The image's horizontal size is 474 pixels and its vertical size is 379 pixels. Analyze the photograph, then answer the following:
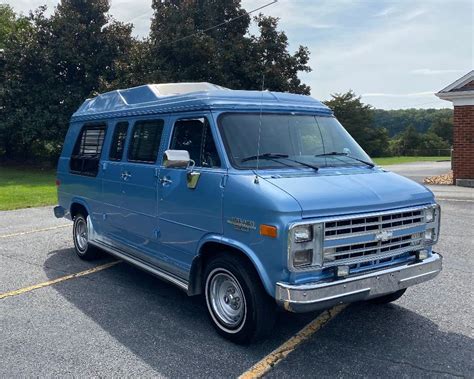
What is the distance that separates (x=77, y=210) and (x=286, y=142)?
13.4 feet

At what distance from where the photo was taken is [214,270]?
4301 millimetres

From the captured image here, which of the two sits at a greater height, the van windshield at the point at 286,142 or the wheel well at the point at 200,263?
the van windshield at the point at 286,142

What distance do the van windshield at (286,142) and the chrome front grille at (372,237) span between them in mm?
824

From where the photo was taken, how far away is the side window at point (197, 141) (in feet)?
14.6

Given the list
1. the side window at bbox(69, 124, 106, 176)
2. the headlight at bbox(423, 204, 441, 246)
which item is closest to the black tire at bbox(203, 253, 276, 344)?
the headlight at bbox(423, 204, 441, 246)

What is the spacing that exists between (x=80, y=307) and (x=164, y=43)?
1868 cm

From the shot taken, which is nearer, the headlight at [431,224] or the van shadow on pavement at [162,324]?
the van shadow on pavement at [162,324]

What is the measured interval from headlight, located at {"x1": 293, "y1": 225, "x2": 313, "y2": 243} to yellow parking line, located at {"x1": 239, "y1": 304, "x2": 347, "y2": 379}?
1.08 metres

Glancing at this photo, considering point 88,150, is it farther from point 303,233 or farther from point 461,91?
point 461,91

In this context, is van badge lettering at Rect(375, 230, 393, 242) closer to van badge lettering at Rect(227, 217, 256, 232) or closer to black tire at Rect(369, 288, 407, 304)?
van badge lettering at Rect(227, 217, 256, 232)

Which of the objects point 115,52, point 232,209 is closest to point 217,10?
point 115,52

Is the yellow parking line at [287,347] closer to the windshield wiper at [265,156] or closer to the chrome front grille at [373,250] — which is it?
the chrome front grille at [373,250]

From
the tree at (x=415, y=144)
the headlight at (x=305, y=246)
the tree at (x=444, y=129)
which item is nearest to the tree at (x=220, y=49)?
the headlight at (x=305, y=246)

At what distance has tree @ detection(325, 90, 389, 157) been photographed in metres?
57.5
